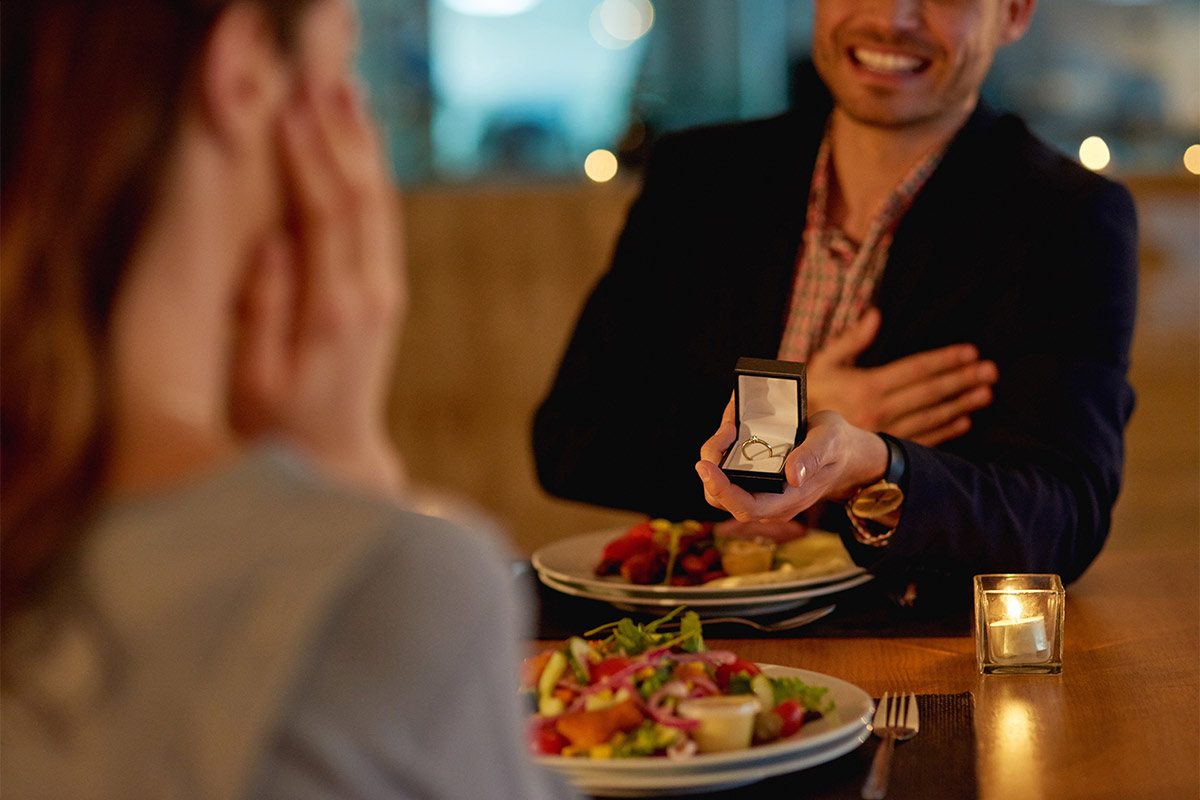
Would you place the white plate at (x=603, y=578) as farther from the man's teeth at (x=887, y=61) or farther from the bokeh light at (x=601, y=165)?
the bokeh light at (x=601, y=165)

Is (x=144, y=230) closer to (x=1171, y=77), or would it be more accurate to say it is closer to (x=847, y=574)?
(x=847, y=574)

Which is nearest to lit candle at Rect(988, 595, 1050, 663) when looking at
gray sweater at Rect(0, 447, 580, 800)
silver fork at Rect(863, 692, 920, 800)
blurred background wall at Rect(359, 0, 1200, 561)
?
silver fork at Rect(863, 692, 920, 800)

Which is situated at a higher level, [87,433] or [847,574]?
[87,433]

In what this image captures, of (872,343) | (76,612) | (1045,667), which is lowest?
(1045,667)

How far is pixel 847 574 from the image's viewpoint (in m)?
1.34

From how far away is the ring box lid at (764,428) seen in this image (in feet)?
3.63

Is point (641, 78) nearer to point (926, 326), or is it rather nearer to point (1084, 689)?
point (926, 326)

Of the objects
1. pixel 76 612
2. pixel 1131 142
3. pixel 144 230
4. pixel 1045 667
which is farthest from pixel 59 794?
pixel 1131 142

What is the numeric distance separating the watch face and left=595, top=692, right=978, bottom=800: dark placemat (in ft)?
1.44

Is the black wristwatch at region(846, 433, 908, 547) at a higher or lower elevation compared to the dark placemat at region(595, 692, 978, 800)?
higher

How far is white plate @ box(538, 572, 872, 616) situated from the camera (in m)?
1.27

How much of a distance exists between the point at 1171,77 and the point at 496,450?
2516 mm

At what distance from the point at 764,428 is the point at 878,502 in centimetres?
28

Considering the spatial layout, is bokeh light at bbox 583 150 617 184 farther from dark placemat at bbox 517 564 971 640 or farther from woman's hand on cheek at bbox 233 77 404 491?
woman's hand on cheek at bbox 233 77 404 491
